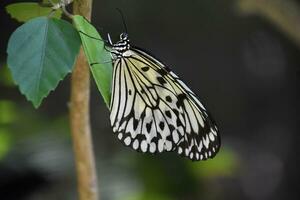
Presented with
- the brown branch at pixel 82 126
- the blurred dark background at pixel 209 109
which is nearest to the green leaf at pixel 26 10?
the brown branch at pixel 82 126

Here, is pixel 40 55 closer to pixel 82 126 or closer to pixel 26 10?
pixel 26 10

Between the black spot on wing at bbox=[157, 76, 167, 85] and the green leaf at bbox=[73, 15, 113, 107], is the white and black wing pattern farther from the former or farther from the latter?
the green leaf at bbox=[73, 15, 113, 107]

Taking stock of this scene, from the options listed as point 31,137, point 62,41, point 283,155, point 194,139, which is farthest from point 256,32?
point 62,41

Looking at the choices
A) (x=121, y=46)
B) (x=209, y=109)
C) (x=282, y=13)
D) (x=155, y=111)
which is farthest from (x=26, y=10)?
(x=209, y=109)

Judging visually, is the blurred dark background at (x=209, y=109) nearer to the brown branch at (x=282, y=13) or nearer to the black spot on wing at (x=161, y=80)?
the brown branch at (x=282, y=13)

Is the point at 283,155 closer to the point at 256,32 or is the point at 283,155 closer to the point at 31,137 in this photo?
the point at 256,32
